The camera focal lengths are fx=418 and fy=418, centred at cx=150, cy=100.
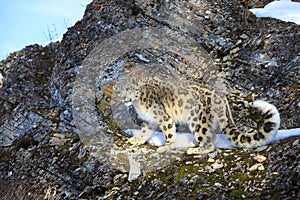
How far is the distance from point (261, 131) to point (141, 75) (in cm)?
525

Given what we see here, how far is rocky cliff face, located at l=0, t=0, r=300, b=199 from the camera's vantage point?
7602 millimetres

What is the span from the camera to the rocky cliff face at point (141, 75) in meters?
7.60

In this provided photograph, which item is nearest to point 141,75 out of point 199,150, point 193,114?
point 193,114

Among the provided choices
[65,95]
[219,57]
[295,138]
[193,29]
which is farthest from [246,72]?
[65,95]

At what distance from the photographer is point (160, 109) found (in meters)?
9.80

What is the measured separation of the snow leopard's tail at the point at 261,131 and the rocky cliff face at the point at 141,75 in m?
0.23

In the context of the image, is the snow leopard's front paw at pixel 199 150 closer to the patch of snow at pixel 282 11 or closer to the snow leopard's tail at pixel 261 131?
the snow leopard's tail at pixel 261 131

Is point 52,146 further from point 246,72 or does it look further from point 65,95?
point 246,72

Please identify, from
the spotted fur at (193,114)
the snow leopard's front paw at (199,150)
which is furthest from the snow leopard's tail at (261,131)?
the snow leopard's front paw at (199,150)

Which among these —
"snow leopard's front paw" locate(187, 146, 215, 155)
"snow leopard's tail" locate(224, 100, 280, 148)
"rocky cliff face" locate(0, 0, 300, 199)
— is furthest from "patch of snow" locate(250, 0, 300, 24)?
"snow leopard's front paw" locate(187, 146, 215, 155)

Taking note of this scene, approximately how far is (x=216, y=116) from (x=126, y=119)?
381 centimetres

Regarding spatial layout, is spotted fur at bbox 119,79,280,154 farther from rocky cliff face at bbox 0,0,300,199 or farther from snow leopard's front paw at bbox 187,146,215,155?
rocky cliff face at bbox 0,0,300,199

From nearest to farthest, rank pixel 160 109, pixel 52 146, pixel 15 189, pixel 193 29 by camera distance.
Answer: pixel 160 109, pixel 15 189, pixel 52 146, pixel 193 29

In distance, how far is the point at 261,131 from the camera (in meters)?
7.86
